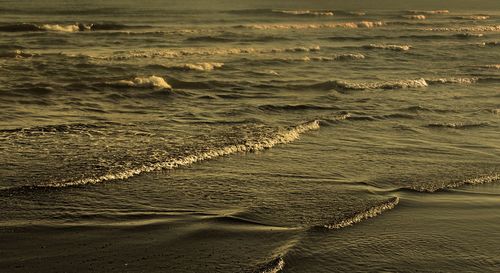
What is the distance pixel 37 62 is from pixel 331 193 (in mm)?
13938

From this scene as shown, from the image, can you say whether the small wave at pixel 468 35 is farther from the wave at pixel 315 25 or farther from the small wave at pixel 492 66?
the small wave at pixel 492 66

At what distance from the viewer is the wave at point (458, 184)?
904 centimetres

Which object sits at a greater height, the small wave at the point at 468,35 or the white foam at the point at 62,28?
the small wave at the point at 468,35

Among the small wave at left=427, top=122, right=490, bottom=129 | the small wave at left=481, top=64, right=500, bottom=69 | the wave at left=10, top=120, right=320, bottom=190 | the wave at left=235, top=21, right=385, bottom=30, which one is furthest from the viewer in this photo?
the wave at left=235, top=21, right=385, bottom=30

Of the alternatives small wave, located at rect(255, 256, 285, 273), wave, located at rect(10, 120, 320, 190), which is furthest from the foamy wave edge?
small wave, located at rect(255, 256, 285, 273)

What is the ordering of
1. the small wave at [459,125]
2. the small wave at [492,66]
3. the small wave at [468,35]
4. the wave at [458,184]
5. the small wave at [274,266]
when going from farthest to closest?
the small wave at [468,35] < the small wave at [492,66] < the small wave at [459,125] < the wave at [458,184] < the small wave at [274,266]

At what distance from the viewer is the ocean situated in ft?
22.5

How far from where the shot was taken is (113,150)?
33.4ft

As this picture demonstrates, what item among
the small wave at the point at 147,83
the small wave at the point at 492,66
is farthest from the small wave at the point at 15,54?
the small wave at the point at 492,66

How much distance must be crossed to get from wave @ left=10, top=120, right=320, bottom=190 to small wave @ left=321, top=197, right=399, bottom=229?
8.44 feet

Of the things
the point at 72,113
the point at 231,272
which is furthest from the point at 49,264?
the point at 72,113

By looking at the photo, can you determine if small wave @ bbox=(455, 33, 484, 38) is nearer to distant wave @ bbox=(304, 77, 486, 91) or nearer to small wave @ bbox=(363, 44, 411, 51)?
small wave @ bbox=(363, 44, 411, 51)

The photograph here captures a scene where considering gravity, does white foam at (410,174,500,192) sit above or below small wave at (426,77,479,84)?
below

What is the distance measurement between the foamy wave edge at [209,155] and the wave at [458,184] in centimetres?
258
